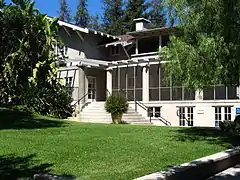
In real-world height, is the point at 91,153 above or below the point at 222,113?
below

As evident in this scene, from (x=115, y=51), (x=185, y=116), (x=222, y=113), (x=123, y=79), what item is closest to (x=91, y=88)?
(x=123, y=79)

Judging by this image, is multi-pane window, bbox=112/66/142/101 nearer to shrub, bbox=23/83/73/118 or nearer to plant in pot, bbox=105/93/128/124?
plant in pot, bbox=105/93/128/124

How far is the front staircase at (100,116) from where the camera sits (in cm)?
2570

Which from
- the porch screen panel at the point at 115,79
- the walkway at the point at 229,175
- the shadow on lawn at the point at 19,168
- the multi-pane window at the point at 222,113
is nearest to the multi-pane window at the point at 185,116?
the multi-pane window at the point at 222,113

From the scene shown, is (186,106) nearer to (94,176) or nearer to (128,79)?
(128,79)

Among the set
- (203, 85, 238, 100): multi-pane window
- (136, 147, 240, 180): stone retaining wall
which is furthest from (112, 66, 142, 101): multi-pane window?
(136, 147, 240, 180): stone retaining wall

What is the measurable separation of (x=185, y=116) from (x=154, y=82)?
3.66 m

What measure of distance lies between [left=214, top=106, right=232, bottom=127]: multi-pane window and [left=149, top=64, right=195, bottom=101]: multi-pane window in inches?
76.1

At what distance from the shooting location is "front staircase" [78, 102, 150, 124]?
25703mm

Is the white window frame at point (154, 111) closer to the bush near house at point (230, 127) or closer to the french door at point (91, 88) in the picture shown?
the french door at point (91, 88)

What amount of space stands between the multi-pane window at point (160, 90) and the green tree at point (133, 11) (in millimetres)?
29701

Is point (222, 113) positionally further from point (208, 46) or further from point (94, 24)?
point (94, 24)

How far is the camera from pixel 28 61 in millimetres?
22250

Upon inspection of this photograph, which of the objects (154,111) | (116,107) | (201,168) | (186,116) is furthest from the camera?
(154,111)
